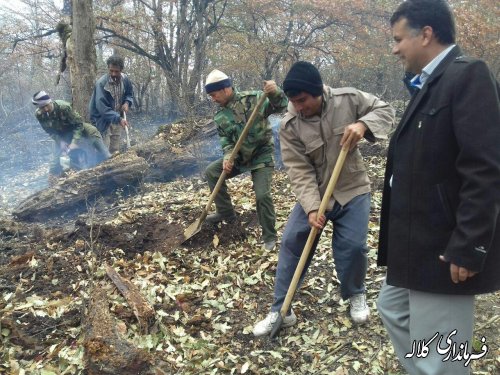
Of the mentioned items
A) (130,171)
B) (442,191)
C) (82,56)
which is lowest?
(130,171)

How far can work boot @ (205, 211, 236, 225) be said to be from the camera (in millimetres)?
5082

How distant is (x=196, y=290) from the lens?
4.08 metres

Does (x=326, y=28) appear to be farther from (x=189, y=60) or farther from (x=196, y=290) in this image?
(x=196, y=290)

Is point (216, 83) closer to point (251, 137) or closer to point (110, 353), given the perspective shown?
point (251, 137)

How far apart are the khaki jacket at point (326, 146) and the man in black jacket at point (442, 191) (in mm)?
886

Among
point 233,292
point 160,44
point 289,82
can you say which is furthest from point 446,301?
point 160,44

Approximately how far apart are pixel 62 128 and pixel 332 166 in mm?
6502

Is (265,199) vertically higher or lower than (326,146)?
lower

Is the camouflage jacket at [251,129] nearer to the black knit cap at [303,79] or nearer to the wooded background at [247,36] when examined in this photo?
the black knit cap at [303,79]

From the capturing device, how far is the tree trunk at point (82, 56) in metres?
8.99

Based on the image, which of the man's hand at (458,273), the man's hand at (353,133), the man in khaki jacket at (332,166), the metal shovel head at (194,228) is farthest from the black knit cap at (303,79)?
the metal shovel head at (194,228)

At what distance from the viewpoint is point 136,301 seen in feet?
11.7

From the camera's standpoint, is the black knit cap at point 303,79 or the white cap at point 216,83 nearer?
the black knit cap at point 303,79

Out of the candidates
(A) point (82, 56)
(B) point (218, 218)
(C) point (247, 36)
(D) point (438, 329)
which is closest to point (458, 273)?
(D) point (438, 329)
